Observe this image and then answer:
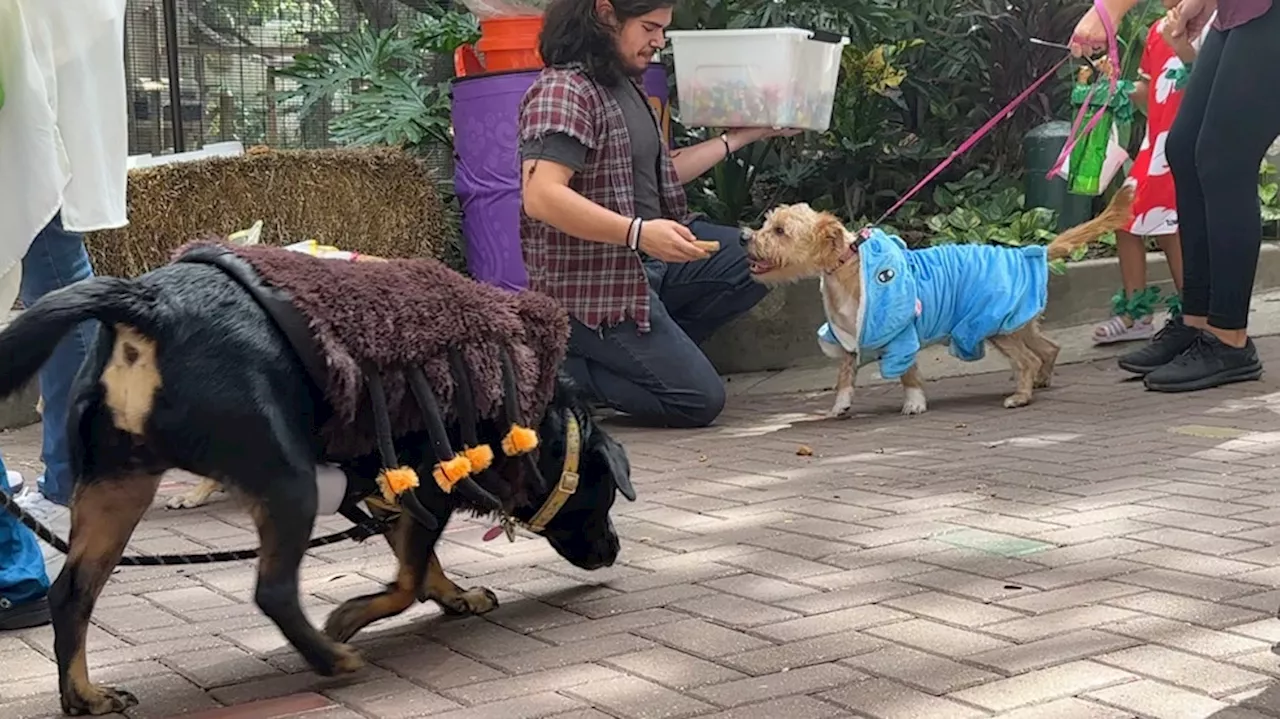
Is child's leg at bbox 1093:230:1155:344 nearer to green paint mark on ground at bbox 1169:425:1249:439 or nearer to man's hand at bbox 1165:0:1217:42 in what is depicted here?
man's hand at bbox 1165:0:1217:42

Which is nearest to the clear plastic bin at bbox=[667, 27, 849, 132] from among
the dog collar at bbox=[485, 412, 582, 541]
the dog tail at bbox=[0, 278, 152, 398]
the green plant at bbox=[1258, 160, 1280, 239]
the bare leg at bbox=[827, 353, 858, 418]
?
the bare leg at bbox=[827, 353, 858, 418]

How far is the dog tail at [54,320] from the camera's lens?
254 centimetres

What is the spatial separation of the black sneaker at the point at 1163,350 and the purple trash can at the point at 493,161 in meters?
2.33

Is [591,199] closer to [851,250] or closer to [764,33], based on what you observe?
[764,33]

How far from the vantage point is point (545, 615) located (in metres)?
3.38

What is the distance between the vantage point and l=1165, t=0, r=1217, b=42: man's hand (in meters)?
5.68

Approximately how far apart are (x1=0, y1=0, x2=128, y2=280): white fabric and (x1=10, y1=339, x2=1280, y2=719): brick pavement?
0.98m

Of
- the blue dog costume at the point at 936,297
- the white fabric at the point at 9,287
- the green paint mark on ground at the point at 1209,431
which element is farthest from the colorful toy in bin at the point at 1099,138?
the white fabric at the point at 9,287

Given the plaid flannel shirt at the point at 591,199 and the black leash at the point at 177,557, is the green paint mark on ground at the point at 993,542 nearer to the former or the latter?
the black leash at the point at 177,557

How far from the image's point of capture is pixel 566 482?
10.7 ft

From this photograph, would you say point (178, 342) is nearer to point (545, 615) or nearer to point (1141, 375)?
point (545, 615)

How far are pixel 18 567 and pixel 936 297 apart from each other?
3789 millimetres

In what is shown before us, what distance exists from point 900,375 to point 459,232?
108 inches

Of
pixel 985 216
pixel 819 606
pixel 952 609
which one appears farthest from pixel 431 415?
pixel 985 216
